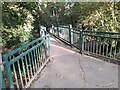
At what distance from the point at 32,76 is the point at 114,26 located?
5.86m

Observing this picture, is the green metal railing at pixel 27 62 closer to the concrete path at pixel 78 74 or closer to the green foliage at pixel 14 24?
the concrete path at pixel 78 74

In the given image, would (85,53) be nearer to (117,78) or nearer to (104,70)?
(104,70)

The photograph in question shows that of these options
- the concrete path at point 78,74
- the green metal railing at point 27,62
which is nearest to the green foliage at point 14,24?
the green metal railing at point 27,62

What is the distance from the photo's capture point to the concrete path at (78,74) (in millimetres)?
3840

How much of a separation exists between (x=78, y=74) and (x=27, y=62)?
4.77ft

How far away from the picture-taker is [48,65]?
5.20 m

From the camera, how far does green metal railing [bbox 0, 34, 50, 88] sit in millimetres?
3272

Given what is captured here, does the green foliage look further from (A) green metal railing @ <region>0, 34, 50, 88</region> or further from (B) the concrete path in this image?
(B) the concrete path

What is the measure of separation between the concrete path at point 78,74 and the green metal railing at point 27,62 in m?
0.24

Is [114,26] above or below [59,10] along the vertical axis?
below

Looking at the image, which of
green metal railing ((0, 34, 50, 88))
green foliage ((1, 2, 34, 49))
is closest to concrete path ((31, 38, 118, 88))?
green metal railing ((0, 34, 50, 88))

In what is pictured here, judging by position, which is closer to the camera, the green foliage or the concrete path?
the concrete path

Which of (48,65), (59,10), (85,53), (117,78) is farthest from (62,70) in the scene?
(59,10)

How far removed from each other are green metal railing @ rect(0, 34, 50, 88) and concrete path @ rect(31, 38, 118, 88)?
0.24 metres
